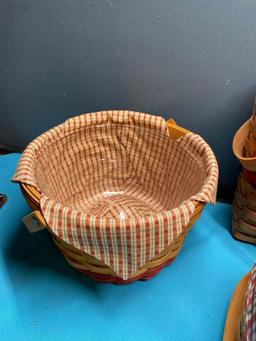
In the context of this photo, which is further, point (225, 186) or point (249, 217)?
point (225, 186)

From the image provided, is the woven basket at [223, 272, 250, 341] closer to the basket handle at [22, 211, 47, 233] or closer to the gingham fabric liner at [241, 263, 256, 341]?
the gingham fabric liner at [241, 263, 256, 341]

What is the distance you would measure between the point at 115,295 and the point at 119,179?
0.31 meters

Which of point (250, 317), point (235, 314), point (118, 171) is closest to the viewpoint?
point (250, 317)

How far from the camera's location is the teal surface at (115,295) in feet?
2.28

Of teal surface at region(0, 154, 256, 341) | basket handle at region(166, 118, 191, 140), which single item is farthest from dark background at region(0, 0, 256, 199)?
teal surface at region(0, 154, 256, 341)

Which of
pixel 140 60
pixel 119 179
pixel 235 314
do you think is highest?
pixel 140 60

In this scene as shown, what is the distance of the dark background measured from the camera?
78cm

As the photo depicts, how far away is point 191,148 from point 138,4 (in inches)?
12.5

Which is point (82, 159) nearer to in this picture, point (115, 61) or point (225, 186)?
point (115, 61)

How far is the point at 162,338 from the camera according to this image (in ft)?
2.25

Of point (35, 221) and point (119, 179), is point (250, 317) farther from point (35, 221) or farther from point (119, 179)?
point (119, 179)

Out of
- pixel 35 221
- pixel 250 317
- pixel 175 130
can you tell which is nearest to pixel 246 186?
pixel 175 130

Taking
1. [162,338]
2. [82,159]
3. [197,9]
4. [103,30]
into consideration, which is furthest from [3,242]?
[197,9]

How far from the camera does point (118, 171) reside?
0.95 meters
